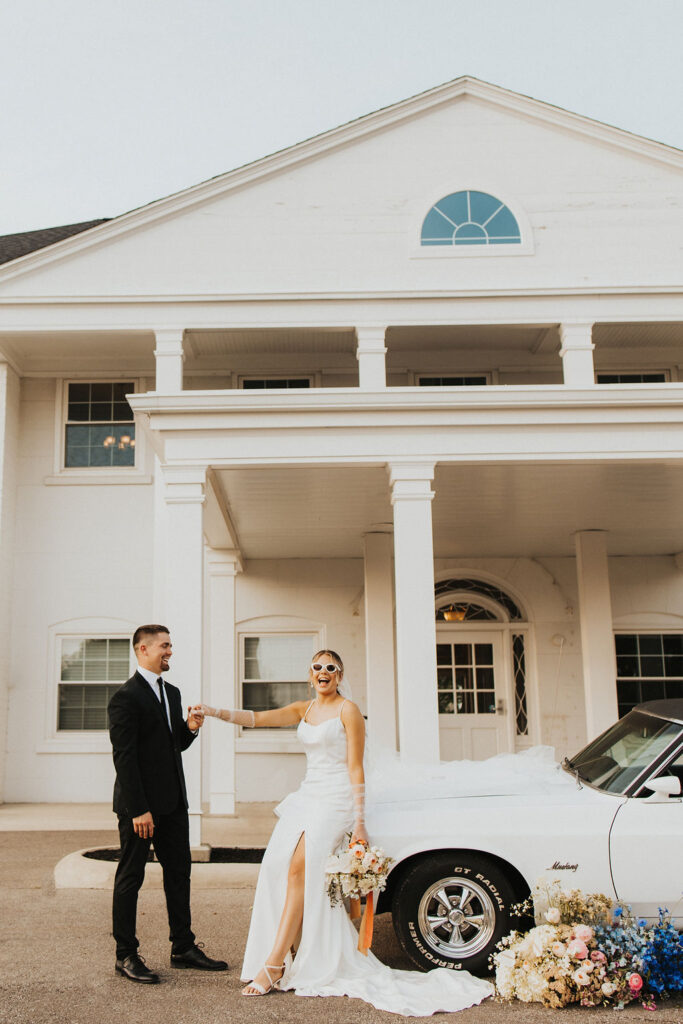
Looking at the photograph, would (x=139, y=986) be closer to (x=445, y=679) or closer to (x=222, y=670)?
(x=222, y=670)

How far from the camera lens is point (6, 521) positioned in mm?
12828

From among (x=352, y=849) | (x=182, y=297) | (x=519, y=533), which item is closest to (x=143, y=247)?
(x=182, y=297)

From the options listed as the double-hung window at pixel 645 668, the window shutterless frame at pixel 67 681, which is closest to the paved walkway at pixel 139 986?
the window shutterless frame at pixel 67 681

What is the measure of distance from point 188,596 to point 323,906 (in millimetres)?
4171

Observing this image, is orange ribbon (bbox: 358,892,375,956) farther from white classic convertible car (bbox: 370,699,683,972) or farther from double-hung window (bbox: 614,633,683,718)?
double-hung window (bbox: 614,633,683,718)

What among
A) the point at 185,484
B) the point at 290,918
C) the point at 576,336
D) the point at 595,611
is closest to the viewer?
the point at 290,918

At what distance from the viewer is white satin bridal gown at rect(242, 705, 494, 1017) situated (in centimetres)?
492

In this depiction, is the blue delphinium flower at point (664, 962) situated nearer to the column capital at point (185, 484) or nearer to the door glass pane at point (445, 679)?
the column capital at point (185, 484)

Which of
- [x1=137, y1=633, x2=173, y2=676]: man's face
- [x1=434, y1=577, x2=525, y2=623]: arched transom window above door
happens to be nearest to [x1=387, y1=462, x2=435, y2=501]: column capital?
[x1=137, y1=633, x2=173, y2=676]: man's face

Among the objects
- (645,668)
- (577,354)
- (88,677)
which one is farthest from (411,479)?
(645,668)

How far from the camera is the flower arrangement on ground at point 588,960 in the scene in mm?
4840

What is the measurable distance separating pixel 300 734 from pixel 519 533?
7.84 metres

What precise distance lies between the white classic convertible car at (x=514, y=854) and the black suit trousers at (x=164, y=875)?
1158 millimetres

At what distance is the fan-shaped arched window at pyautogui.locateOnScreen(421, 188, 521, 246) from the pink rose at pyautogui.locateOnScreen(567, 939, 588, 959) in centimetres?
845
